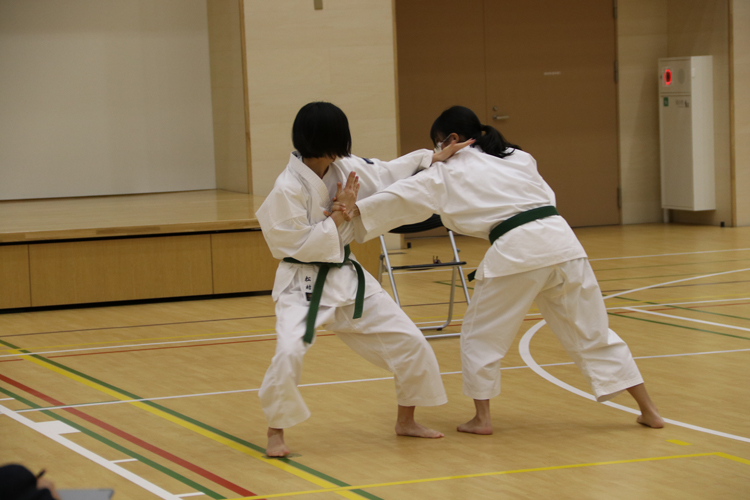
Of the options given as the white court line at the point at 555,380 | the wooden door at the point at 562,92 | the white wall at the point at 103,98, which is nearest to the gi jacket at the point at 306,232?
the white court line at the point at 555,380

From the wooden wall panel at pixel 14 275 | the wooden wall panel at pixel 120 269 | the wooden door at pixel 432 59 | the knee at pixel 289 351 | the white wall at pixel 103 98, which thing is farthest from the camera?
the wooden door at pixel 432 59

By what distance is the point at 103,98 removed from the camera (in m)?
8.84

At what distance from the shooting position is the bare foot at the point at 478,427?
3.11 m

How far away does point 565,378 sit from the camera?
3824 millimetres

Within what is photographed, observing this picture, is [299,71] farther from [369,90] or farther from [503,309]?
[503,309]

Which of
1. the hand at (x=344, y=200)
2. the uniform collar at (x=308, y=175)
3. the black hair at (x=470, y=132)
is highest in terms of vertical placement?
the black hair at (x=470, y=132)

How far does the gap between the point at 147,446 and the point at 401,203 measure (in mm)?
1156

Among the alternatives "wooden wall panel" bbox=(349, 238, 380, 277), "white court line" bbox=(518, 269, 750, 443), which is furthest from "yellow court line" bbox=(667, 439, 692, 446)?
"wooden wall panel" bbox=(349, 238, 380, 277)

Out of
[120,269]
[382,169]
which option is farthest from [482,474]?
[120,269]

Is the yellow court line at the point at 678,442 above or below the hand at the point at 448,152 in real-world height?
below

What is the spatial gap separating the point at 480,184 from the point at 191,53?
6564 mm

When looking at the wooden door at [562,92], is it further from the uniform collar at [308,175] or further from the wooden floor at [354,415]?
the uniform collar at [308,175]

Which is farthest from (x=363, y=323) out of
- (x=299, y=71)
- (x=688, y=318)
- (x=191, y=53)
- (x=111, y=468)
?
(x=191, y=53)

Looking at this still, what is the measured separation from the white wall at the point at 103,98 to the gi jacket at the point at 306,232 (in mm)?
6330
